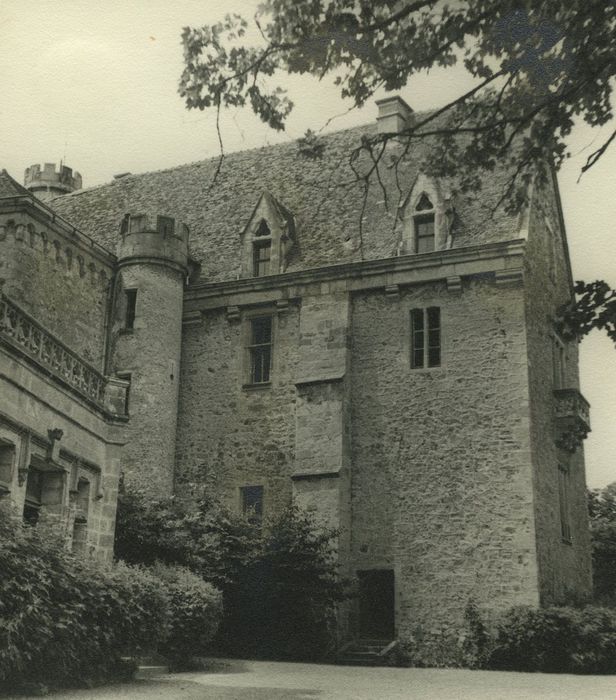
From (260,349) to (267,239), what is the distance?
297cm

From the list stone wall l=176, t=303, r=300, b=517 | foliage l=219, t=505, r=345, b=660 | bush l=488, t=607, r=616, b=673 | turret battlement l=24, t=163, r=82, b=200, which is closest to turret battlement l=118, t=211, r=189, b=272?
stone wall l=176, t=303, r=300, b=517

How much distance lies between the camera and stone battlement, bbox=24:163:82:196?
35406 mm

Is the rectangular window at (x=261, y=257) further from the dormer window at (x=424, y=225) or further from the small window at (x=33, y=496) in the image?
the small window at (x=33, y=496)

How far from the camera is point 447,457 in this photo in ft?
75.6

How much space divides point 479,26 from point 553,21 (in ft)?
2.52

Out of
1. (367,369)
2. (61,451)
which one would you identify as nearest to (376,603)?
(367,369)

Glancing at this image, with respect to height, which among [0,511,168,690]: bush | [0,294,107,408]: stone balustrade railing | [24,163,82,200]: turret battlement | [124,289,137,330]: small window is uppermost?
[24,163,82,200]: turret battlement

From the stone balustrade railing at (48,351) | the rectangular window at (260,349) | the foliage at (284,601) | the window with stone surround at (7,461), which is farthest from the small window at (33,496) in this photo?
the rectangular window at (260,349)

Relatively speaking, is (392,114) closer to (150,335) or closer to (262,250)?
(262,250)

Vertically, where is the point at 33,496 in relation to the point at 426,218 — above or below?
below

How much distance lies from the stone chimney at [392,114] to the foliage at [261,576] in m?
11.4

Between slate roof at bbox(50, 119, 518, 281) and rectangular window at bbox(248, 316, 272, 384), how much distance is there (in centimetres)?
154

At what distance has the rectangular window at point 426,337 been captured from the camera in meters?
24.1

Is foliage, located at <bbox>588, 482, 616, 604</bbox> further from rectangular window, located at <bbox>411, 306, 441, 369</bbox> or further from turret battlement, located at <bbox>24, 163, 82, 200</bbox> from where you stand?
turret battlement, located at <bbox>24, 163, 82, 200</bbox>
